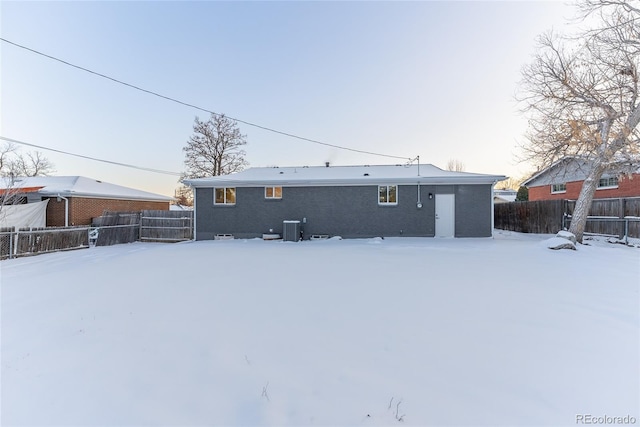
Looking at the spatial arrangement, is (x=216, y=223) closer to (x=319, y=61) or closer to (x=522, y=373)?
(x=319, y=61)

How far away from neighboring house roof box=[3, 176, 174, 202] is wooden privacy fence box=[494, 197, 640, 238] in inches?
990

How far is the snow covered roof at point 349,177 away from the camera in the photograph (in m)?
12.1

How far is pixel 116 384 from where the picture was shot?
2.57 meters

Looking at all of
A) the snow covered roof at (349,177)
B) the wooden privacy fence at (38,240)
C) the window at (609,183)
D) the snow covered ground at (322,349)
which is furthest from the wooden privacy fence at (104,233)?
the window at (609,183)

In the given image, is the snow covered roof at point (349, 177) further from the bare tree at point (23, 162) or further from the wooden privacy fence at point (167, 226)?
the bare tree at point (23, 162)

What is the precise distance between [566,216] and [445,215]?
6357 mm

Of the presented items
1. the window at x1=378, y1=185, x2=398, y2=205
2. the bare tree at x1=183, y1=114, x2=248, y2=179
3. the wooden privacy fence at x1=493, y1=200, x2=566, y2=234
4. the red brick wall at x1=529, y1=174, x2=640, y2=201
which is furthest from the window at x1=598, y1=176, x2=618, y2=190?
the bare tree at x1=183, y1=114, x2=248, y2=179

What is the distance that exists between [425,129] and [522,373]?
1593 centimetres

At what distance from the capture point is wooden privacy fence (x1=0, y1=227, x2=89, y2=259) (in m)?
9.64

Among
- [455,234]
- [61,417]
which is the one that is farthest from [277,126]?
[61,417]

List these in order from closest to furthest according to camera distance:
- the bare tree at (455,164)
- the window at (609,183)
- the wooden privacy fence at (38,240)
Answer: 1. the wooden privacy fence at (38,240)
2. the window at (609,183)
3. the bare tree at (455,164)

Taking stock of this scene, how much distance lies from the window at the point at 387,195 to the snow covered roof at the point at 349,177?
332 millimetres

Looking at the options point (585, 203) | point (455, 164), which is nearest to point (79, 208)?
point (585, 203)

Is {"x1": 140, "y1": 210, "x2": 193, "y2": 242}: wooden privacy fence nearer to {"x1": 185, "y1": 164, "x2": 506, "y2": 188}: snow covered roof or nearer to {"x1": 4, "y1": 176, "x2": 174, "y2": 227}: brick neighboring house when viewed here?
{"x1": 185, "y1": 164, "x2": 506, "y2": 188}: snow covered roof
